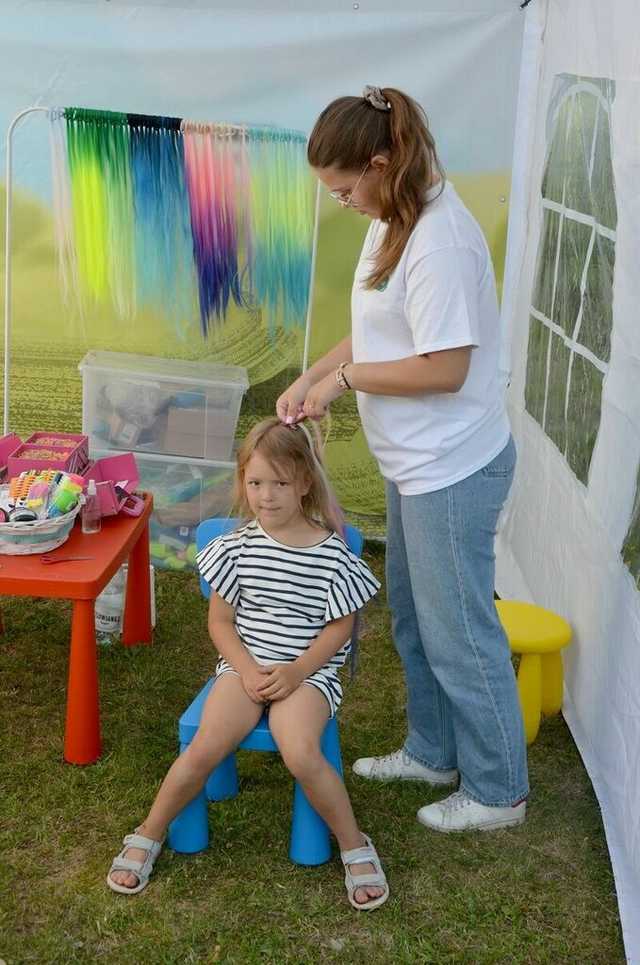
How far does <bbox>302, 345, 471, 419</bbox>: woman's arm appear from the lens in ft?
6.77

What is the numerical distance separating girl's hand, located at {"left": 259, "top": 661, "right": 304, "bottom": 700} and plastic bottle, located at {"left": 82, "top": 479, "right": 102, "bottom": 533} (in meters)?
0.85

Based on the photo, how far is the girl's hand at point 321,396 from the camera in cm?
221

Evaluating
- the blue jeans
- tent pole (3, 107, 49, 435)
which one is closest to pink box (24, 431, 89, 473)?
tent pole (3, 107, 49, 435)

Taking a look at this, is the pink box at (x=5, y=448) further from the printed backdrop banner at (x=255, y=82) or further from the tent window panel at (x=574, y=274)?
the tent window panel at (x=574, y=274)

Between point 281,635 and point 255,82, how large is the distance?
7.33 ft

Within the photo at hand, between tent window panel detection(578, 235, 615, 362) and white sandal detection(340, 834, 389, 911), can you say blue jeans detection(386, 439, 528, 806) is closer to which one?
white sandal detection(340, 834, 389, 911)

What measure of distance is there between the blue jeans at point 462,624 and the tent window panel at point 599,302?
61 centimetres

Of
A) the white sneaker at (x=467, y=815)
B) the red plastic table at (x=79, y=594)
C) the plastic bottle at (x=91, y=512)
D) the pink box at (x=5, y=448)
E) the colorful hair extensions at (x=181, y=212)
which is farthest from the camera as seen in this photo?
the colorful hair extensions at (x=181, y=212)

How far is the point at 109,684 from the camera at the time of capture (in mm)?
3109

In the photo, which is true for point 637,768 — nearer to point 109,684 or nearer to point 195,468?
point 109,684

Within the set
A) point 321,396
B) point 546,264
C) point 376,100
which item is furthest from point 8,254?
point 376,100

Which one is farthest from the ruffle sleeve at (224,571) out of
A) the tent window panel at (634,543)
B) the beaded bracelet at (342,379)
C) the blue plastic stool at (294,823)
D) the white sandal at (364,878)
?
the tent window panel at (634,543)

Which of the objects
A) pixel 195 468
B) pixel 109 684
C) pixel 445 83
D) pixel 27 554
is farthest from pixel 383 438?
pixel 445 83

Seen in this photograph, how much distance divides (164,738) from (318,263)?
1867mm
